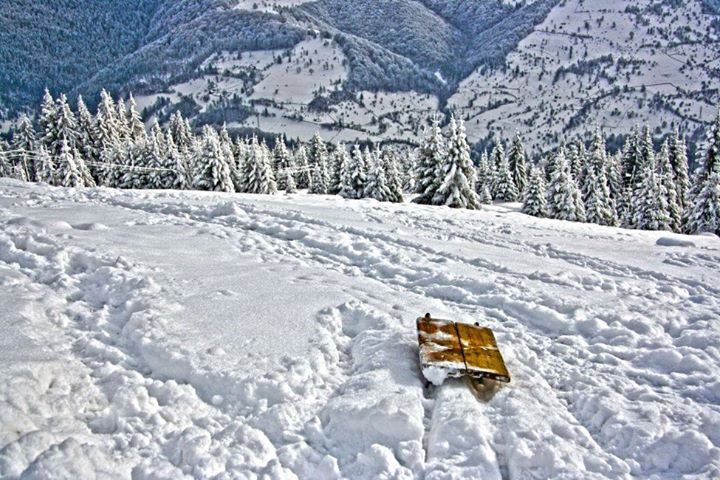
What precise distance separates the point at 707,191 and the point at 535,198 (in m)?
14.3

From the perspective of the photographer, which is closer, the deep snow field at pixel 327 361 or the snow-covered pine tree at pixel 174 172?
the deep snow field at pixel 327 361

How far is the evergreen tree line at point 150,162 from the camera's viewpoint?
154 feet

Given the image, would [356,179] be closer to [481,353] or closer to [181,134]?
[181,134]

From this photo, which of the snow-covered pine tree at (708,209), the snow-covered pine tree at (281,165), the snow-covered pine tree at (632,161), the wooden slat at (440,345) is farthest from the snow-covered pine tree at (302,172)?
the wooden slat at (440,345)

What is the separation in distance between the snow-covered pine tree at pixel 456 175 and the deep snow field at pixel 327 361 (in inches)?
1020

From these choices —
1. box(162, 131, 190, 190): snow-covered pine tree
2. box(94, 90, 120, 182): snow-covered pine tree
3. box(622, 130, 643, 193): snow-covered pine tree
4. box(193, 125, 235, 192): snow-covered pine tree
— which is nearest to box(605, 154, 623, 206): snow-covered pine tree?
box(622, 130, 643, 193): snow-covered pine tree

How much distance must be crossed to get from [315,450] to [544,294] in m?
5.31

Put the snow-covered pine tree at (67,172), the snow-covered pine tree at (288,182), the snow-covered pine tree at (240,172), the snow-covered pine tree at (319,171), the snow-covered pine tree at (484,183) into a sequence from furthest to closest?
1. the snow-covered pine tree at (319,171)
2. the snow-covered pine tree at (288,182)
3. the snow-covered pine tree at (484,183)
4. the snow-covered pine tree at (240,172)
5. the snow-covered pine tree at (67,172)

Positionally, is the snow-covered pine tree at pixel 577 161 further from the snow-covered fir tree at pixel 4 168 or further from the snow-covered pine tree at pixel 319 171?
the snow-covered fir tree at pixel 4 168

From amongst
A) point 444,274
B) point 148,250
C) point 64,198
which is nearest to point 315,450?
point 444,274

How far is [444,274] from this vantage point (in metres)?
9.02

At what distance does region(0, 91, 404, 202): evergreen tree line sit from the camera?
47.1 meters

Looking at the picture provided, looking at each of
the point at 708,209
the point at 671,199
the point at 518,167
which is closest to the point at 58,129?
the point at 518,167

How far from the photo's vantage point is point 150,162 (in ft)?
174
